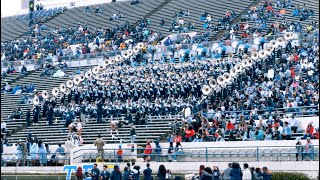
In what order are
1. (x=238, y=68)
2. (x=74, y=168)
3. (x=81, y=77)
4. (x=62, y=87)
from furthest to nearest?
1. (x=81, y=77)
2. (x=62, y=87)
3. (x=238, y=68)
4. (x=74, y=168)

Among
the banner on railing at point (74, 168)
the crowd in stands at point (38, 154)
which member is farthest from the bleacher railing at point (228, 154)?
the crowd in stands at point (38, 154)

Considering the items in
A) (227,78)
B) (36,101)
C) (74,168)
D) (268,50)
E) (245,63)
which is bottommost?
(74,168)

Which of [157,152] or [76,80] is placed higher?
[76,80]

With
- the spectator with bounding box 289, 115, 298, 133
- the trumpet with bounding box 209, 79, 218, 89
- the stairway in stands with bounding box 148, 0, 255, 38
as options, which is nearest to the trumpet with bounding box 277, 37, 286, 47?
the trumpet with bounding box 209, 79, 218, 89

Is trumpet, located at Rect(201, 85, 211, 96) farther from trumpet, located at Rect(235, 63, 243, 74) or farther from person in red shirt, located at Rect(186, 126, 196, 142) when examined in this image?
person in red shirt, located at Rect(186, 126, 196, 142)

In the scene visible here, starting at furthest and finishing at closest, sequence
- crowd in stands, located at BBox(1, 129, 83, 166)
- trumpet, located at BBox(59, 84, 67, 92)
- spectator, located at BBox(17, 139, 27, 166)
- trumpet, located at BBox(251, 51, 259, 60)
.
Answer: trumpet, located at BBox(59, 84, 67, 92)
trumpet, located at BBox(251, 51, 259, 60)
spectator, located at BBox(17, 139, 27, 166)
crowd in stands, located at BBox(1, 129, 83, 166)

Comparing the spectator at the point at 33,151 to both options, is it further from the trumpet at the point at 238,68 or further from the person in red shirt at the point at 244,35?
the person in red shirt at the point at 244,35

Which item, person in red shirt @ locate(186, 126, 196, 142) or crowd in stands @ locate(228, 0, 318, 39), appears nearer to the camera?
person in red shirt @ locate(186, 126, 196, 142)

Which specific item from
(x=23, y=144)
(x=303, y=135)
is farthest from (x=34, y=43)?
(x=303, y=135)

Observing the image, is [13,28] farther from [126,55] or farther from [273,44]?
[273,44]

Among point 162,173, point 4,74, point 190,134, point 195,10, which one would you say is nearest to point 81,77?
point 4,74

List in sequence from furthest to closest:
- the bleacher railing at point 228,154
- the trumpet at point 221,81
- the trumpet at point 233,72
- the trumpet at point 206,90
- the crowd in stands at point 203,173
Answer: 1. the trumpet at point 233,72
2. the trumpet at point 221,81
3. the trumpet at point 206,90
4. the bleacher railing at point 228,154
5. the crowd in stands at point 203,173

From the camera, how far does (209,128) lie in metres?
30.3

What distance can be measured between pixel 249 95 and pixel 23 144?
9012 millimetres
